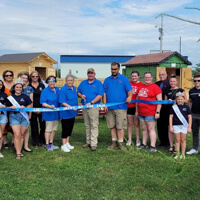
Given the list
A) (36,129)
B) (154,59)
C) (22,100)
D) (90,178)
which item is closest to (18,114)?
(22,100)

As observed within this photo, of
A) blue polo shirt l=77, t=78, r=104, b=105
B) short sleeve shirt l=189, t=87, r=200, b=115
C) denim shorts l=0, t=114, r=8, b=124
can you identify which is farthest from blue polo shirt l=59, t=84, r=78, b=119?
short sleeve shirt l=189, t=87, r=200, b=115

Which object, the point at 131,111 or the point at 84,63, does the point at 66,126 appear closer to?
the point at 131,111

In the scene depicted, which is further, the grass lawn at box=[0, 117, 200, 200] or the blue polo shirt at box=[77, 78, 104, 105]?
the blue polo shirt at box=[77, 78, 104, 105]

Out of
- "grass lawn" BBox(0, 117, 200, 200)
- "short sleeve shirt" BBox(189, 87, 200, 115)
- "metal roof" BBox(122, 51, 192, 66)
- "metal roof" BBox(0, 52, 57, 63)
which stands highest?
"metal roof" BBox(0, 52, 57, 63)

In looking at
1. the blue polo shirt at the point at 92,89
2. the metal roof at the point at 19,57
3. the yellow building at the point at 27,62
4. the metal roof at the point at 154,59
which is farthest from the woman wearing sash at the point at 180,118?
the metal roof at the point at 19,57

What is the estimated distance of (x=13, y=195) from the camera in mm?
3850

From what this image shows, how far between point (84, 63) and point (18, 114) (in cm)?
4218

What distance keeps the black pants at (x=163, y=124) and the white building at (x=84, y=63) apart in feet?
132

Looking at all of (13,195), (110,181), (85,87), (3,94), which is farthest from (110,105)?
(13,195)

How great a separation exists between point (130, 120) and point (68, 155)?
6.20 feet

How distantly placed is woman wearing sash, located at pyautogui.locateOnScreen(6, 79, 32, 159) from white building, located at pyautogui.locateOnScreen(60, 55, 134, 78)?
40.7 meters

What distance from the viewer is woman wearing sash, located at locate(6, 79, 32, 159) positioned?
18.0ft

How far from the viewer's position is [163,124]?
6414 millimetres

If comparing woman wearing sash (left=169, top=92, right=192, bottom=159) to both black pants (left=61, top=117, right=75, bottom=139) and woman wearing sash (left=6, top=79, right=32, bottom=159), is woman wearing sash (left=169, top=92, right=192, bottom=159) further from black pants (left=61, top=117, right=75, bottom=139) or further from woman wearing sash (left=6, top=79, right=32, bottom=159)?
woman wearing sash (left=6, top=79, right=32, bottom=159)
